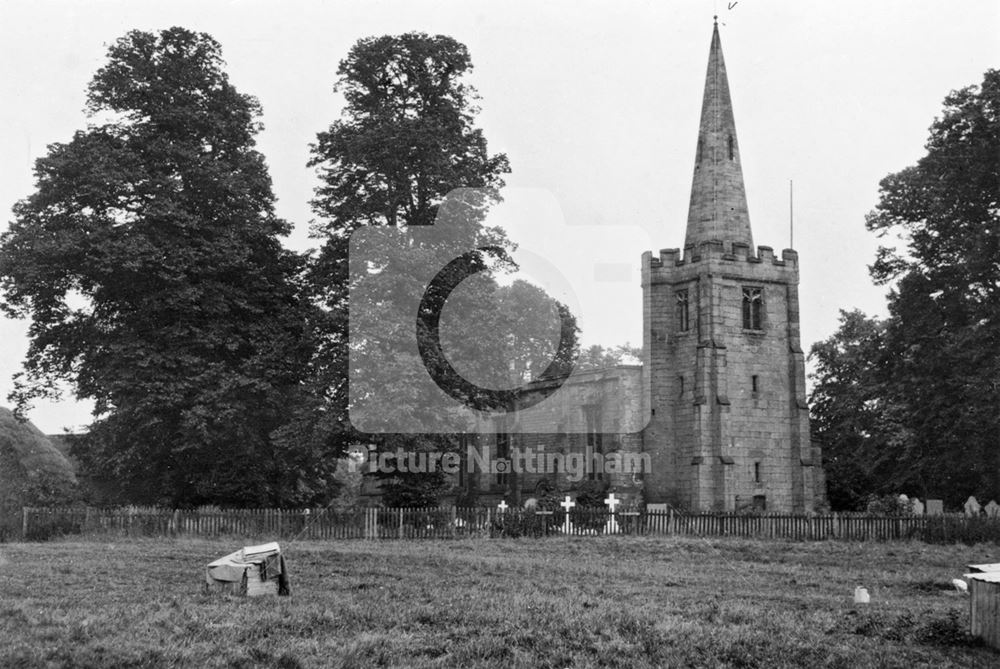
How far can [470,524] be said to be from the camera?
31.1 metres

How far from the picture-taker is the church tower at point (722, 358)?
1623 inches

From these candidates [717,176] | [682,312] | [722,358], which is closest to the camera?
[722,358]

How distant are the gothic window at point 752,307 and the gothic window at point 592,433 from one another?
26.7 feet

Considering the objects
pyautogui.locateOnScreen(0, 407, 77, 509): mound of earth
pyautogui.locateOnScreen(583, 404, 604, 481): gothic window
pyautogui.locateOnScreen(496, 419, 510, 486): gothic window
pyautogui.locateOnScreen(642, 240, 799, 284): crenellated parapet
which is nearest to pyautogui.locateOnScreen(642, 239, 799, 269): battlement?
pyautogui.locateOnScreen(642, 240, 799, 284): crenellated parapet

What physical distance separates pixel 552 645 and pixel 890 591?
25.2 feet

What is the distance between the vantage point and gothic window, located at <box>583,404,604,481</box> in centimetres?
4741

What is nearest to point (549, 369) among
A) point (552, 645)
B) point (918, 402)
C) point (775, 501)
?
point (775, 501)

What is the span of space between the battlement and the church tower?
4 centimetres

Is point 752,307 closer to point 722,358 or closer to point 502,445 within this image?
point 722,358

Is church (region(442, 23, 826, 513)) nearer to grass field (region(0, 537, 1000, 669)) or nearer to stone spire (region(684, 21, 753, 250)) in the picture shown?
stone spire (region(684, 21, 753, 250))

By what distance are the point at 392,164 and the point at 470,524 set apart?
39.6 feet

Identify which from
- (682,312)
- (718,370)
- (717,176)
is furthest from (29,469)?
(717,176)

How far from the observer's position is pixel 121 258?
109 ft

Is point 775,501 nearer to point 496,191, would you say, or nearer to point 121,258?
point 496,191
